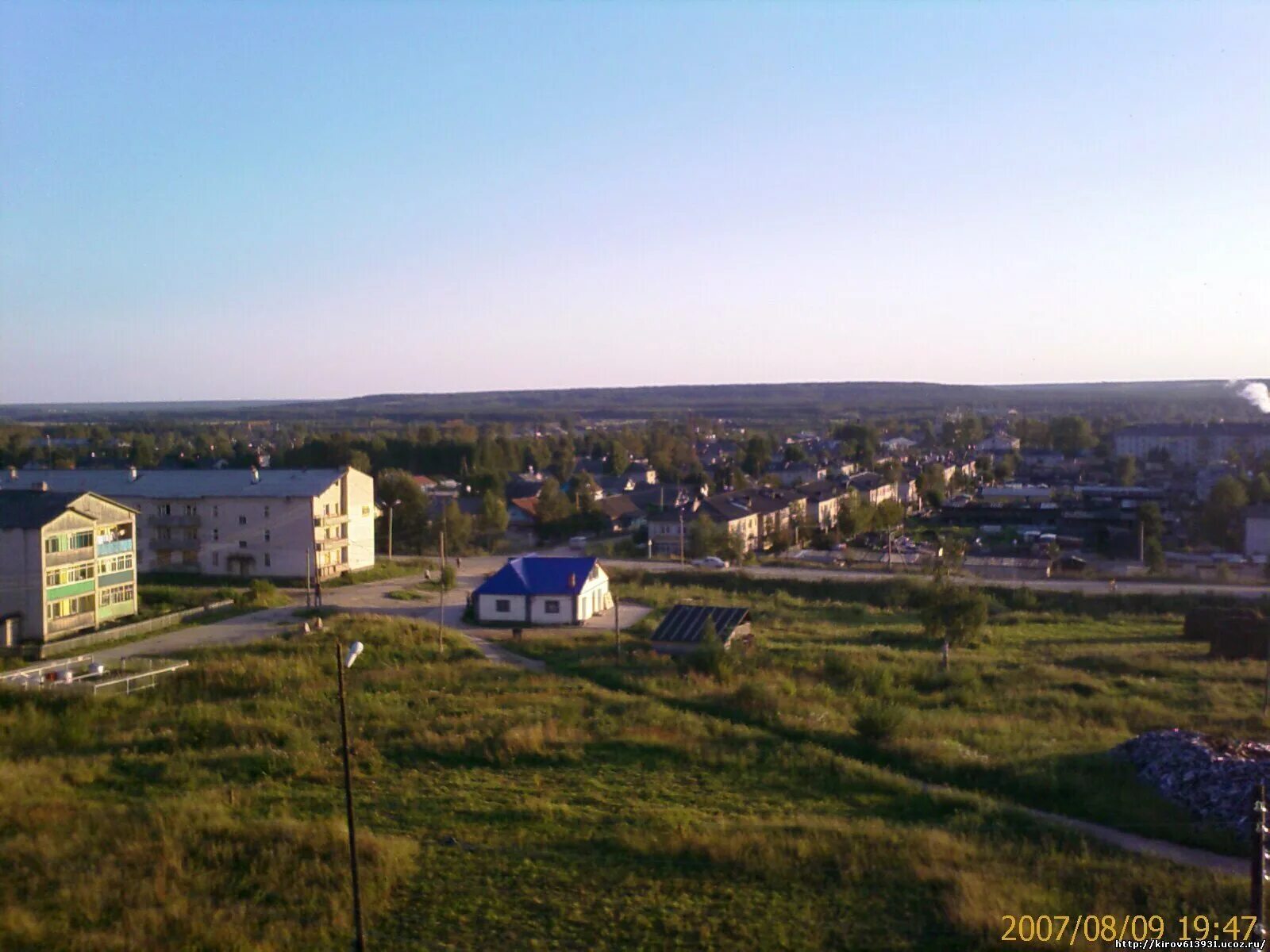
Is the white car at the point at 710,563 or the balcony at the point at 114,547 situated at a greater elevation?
the balcony at the point at 114,547

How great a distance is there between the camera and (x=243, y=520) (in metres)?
26.1

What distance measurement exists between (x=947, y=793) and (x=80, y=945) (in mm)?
7315

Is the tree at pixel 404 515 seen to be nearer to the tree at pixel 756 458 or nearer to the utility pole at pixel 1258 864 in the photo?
the tree at pixel 756 458

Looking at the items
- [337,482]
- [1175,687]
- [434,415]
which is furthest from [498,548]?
[434,415]

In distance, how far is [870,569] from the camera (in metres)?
28.9

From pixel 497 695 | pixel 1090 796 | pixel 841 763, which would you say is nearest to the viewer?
pixel 1090 796

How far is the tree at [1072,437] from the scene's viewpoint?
69.9 metres

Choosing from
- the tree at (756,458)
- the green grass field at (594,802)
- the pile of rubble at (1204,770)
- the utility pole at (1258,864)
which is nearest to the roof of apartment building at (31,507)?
the green grass field at (594,802)

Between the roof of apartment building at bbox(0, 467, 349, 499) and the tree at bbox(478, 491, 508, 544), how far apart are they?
8.92 meters

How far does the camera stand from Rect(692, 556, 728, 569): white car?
2991 centimetres

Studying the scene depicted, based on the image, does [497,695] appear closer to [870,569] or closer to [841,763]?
[841,763]

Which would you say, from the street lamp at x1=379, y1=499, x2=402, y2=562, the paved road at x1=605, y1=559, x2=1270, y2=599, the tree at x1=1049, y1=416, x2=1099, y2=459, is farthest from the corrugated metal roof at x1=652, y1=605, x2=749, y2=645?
the tree at x1=1049, y1=416, x2=1099, y2=459

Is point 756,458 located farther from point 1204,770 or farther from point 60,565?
point 1204,770

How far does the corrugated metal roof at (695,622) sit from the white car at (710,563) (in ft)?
34.3
